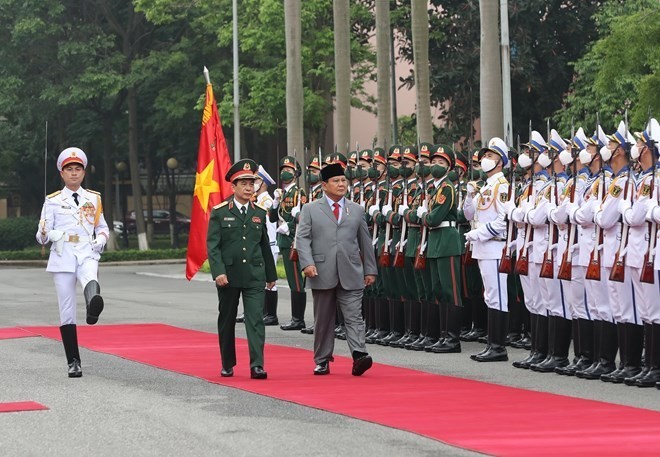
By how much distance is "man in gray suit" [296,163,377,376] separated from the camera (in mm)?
14688

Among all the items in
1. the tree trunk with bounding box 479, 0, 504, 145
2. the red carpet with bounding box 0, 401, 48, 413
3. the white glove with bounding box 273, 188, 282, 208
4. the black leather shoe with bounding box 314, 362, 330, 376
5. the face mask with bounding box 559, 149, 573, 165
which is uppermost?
the tree trunk with bounding box 479, 0, 504, 145

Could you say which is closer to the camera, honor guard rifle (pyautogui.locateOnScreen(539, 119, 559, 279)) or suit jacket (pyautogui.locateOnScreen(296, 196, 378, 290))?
honor guard rifle (pyautogui.locateOnScreen(539, 119, 559, 279))

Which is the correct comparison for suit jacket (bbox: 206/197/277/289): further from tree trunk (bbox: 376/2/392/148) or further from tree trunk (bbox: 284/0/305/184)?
tree trunk (bbox: 284/0/305/184)

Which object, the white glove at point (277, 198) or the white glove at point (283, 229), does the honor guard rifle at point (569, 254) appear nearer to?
the white glove at point (283, 229)

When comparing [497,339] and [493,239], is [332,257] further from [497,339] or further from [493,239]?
[497,339]

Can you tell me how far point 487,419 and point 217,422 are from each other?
1859mm

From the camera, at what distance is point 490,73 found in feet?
87.4

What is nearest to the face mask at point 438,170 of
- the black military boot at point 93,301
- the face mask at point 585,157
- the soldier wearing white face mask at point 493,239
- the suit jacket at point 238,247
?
the soldier wearing white face mask at point 493,239

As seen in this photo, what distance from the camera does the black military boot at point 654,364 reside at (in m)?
13.3

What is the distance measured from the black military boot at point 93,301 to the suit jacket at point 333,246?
1.90m

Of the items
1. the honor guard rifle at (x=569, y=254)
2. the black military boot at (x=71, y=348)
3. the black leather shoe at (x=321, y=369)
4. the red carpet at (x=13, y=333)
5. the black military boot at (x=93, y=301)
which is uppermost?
the honor guard rifle at (x=569, y=254)

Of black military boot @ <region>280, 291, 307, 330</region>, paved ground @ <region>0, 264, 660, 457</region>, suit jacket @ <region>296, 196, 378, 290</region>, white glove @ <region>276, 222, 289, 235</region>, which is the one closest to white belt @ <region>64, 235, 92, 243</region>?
paved ground @ <region>0, 264, 660, 457</region>

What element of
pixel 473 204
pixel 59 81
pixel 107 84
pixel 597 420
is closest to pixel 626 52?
pixel 473 204

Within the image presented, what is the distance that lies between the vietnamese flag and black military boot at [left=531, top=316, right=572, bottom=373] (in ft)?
29.9
